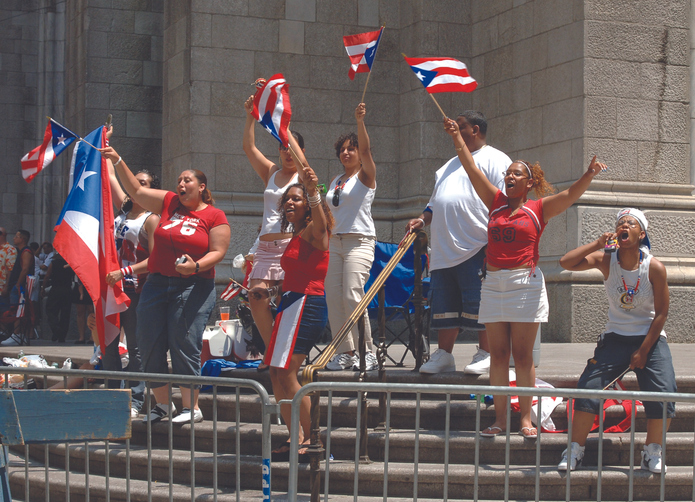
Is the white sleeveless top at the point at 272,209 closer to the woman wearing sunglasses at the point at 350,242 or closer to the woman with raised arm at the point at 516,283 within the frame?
the woman wearing sunglasses at the point at 350,242

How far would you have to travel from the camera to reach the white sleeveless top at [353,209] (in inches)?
290

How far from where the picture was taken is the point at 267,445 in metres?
4.61

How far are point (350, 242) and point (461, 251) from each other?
985 mm

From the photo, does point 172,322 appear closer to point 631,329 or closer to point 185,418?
point 185,418

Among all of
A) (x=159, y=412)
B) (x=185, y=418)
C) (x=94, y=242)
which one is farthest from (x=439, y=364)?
(x=94, y=242)

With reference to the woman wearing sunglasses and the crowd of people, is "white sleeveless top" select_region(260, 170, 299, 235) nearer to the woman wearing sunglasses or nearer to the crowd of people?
the crowd of people

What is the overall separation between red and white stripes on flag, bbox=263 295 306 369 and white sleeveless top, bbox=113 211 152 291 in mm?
1843

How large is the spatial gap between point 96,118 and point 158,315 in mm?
9923

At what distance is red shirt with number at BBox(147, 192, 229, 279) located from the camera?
22.0 feet

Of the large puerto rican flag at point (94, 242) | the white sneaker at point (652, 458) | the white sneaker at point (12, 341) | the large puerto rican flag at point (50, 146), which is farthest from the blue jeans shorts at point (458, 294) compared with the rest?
the white sneaker at point (12, 341)

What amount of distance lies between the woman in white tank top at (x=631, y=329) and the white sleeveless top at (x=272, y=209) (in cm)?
224

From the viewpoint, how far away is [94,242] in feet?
23.7

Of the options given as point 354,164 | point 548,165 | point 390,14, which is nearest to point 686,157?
point 548,165

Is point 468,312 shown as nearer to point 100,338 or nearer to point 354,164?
point 354,164
